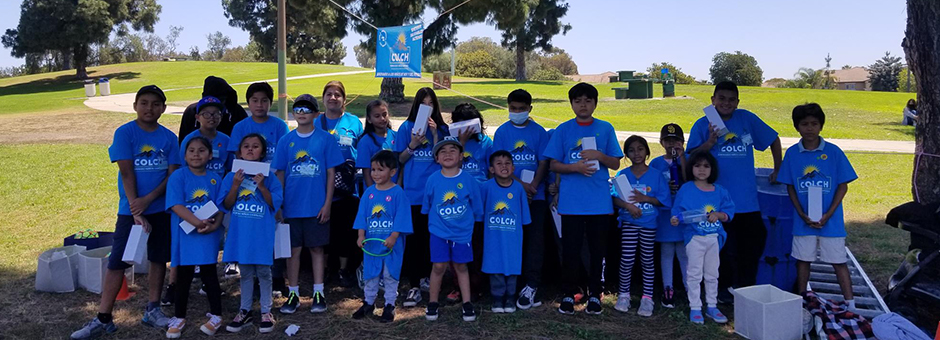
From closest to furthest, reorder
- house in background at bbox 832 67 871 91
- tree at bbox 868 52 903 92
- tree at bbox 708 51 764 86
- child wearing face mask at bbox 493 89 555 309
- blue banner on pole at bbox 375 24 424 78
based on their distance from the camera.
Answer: child wearing face mask at bbox 493 89 555 309, blue banner on pole at bbox 375 24 424 78, tree at bbox 708 51 764 86, tree at bbox 868 52 903 92, house in background at bbox 832 67 871 91

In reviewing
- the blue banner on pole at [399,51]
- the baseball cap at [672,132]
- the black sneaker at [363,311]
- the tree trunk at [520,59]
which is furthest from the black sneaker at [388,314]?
the tree trunk at [520,59]

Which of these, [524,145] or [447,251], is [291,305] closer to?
[447,251]

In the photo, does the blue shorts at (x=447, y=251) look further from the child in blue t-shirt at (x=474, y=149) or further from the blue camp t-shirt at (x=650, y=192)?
the blue camp t-shirt at (x=650, y=192)

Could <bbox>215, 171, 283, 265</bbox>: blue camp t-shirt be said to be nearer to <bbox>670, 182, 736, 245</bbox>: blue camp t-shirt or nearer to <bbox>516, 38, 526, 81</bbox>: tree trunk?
<bbox>670, 182, 736, 245</bbox>: blue camp t-shirt

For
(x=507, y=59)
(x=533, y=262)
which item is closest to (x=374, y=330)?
(x=533, y=262)

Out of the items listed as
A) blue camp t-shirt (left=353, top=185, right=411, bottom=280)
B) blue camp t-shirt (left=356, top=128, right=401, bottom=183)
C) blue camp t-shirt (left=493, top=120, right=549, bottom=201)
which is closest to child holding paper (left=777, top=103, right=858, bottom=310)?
blue camp t-shirt (left=493, top=120, right=549, bottom=201)

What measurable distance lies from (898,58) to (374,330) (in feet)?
240

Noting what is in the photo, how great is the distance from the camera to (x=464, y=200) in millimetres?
4539

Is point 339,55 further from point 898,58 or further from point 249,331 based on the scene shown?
point 249,331

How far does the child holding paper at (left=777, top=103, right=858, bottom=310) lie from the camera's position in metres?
4.54

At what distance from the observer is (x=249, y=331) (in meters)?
4.35

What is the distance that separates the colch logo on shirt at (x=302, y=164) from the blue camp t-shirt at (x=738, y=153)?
9.30 feet

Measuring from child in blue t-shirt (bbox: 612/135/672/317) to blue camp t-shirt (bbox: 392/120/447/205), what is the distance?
1.43 meters

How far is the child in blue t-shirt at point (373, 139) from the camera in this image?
16.0ft
